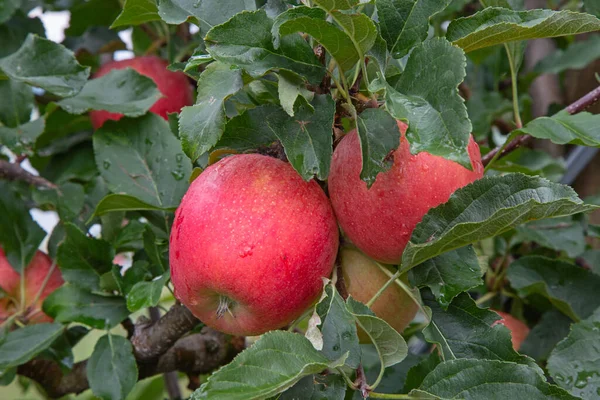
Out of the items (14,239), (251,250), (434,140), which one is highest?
(434,140)

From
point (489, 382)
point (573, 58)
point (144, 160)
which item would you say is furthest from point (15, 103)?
point (573, 58)

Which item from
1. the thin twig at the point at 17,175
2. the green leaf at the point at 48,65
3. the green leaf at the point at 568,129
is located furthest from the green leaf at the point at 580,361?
the thin twig at the point at 17,175

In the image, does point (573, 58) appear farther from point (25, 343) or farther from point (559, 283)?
point (25, 343)

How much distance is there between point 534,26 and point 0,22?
98 cm

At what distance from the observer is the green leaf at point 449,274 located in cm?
69

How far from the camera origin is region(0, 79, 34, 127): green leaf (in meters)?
1.18

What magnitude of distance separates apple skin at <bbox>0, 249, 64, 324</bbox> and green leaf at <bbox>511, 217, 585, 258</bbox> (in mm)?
826

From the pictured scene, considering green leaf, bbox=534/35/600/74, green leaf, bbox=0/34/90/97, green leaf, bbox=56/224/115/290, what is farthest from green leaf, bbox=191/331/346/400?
green leaf, bbox=534/35/600/74

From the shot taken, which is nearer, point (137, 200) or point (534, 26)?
point (534, 26)

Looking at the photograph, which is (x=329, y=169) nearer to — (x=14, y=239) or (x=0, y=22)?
(x=14, y=239)

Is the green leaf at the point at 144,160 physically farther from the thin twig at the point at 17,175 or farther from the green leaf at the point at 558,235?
the green leaf at the point at 558,235

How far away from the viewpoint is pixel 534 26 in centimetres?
63

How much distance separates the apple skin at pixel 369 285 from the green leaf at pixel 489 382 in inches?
5.4

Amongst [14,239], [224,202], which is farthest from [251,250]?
[14,239]
